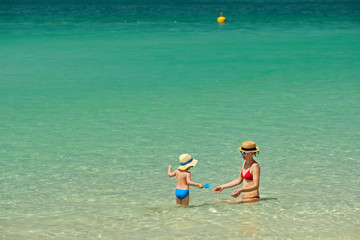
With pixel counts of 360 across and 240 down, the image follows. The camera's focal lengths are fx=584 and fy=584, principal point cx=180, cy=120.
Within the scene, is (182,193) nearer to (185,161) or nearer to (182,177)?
(182,177)

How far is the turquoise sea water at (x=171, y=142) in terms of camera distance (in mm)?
9320

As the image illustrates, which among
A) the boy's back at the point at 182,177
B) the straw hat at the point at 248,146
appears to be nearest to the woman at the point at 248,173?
the straw hat at the point at 248,146

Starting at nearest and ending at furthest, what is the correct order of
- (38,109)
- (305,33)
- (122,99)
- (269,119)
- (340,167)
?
(340,167) → (269,119) → (38,109) → (122,99) → (305,33)

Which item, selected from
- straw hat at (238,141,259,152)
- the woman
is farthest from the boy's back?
straw hat at (238,141,259,152)

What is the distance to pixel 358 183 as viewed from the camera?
11.5m

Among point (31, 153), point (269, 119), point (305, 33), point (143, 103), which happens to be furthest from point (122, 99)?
point (305, 33)

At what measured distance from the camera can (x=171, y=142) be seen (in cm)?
1512

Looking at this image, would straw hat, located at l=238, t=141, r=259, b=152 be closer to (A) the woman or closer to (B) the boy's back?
(A) the woman

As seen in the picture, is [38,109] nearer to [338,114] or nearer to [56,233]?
[338,114]

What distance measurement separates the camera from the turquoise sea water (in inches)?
367

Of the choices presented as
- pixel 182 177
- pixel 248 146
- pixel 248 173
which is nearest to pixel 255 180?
pixel 248 173

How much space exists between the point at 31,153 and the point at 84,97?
7.81 metres

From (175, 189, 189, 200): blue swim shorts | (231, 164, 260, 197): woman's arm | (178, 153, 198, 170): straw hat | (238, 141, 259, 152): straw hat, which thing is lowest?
(175, 189, 189, 200): blue swim shorts

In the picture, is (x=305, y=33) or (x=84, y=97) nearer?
(x=84, y=97)
